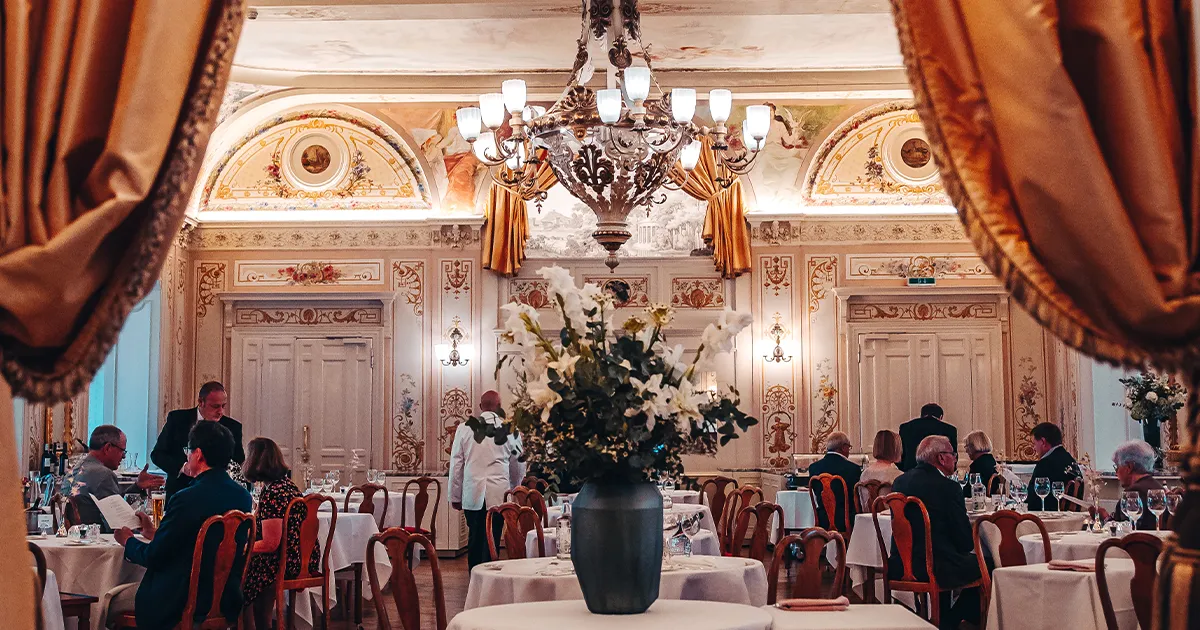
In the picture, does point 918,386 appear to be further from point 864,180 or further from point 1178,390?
point 1178,390

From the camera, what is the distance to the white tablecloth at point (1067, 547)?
21.6ft

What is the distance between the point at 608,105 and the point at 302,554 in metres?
3.03

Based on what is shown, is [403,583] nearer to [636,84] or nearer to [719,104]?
[636,84]

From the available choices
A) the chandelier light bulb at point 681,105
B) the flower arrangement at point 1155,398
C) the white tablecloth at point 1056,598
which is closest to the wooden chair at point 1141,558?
the white tablecloth at point 1056,598

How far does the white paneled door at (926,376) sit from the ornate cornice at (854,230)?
100cm

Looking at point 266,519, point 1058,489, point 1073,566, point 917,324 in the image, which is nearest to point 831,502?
point 1058,489

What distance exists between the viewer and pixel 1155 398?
31.5 feet

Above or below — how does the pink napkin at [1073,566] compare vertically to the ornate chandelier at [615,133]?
below

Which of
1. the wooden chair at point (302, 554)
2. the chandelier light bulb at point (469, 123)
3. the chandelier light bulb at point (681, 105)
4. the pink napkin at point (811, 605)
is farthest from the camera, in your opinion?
the chandelier light bulb at point (469, 123)

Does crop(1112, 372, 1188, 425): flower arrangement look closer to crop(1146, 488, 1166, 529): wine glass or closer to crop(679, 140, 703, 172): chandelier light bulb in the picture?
crop(1146, 488, 1166, 529): wine glass

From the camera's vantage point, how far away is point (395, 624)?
863cm

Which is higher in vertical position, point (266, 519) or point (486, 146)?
point (486, 146)

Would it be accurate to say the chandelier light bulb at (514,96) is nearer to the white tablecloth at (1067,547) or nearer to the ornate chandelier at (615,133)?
the ornate chandelier at (615,133)

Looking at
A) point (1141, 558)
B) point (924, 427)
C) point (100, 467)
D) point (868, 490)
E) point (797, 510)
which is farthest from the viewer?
point (797, 510)
